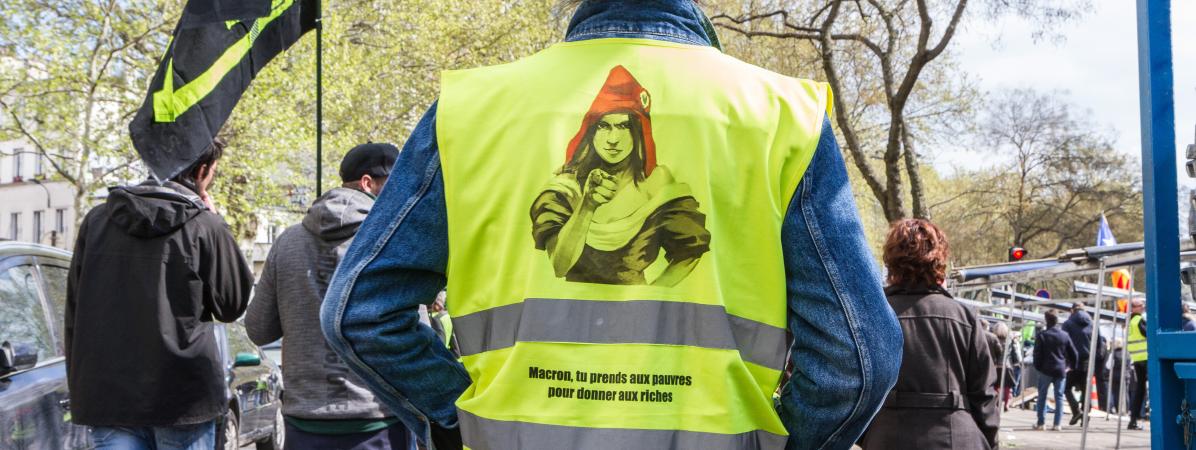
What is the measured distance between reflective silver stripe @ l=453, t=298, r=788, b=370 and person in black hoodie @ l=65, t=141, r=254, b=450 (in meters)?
2.89

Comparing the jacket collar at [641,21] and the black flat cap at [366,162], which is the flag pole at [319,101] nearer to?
the black flat cap at [366,162]

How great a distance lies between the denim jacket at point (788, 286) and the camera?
1.87 meters

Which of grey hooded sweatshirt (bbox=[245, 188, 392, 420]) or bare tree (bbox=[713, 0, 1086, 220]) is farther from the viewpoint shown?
bare tree (bbox=[713, 0, 1086, 220])

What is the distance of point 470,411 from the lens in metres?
1.92

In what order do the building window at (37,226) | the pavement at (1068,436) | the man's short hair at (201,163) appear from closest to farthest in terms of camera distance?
1. the man's short hair at (201,163)
2. the pavement at (1068,436)
3. the building window at (37,226)

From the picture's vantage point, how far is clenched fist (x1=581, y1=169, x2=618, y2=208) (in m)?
1.91

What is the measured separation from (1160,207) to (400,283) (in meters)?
2.00

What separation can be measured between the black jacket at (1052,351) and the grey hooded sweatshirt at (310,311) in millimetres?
16215

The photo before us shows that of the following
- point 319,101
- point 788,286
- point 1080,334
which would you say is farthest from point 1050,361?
point 788,286

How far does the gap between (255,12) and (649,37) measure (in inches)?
146

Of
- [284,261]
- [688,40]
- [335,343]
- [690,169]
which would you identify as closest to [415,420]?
[335,343]

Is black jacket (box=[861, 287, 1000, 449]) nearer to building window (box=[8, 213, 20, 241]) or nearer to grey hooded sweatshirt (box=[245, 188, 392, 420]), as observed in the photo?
grey hooded sweatshirt (box=[245, 188, 392, 420])

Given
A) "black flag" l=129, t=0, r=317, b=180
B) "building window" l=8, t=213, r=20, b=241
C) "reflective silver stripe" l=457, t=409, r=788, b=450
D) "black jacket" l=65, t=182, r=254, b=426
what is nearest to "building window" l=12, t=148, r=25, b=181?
"building window" l=8, t=213, r=20, b=241

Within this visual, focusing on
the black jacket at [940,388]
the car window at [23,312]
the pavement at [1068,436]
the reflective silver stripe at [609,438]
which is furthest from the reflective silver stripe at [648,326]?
the pavement at [1068,436]
